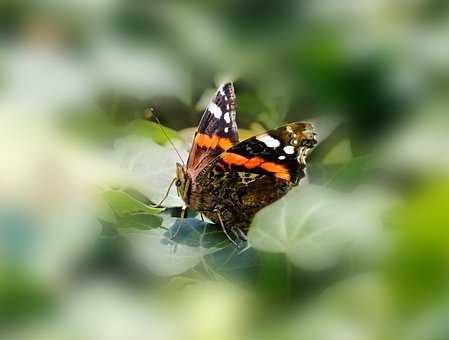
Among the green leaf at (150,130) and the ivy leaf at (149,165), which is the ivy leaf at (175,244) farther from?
the green leaf at (150,130)

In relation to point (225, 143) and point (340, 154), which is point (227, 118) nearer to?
point (225, 143)

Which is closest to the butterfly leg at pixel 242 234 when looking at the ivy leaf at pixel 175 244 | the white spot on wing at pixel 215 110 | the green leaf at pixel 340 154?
the ivy leaf at pixel 175 244

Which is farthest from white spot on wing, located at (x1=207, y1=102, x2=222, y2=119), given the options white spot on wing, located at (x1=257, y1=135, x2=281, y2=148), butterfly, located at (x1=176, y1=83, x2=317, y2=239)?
white spot on wing, located at (x1=257, y1=135, x2=281, y2=148)

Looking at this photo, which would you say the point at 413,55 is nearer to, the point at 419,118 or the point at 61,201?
the point at 419,118

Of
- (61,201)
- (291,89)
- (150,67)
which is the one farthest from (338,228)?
(150,67)

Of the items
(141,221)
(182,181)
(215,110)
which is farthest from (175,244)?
(215,110)

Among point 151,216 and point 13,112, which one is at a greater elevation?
point 13,112

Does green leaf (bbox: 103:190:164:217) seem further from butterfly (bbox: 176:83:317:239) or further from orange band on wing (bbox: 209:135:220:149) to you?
orange band on wing (bbox: 209:135:220:149)
